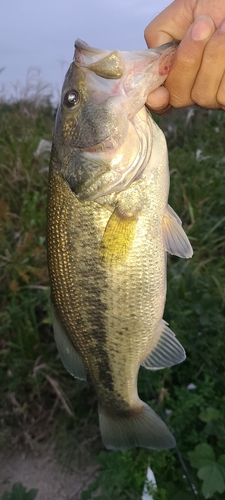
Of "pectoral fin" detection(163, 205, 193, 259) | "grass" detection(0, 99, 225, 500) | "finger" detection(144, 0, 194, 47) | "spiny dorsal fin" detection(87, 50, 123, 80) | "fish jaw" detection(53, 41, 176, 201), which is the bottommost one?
"grass" detection(0, 99, 225, 500)

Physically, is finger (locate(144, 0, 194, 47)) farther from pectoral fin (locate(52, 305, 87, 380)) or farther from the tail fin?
the tail fin

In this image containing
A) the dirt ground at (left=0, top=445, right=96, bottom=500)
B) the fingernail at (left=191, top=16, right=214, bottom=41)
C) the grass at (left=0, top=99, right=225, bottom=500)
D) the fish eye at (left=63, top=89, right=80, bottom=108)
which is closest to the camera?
the fingernail at (left=191, top=16, right=214, bottom=41)

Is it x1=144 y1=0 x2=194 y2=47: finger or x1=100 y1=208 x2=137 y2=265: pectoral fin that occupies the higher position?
x1=144 y1=0 x2=194 y2=47: finger

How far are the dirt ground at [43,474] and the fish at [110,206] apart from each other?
1.22m

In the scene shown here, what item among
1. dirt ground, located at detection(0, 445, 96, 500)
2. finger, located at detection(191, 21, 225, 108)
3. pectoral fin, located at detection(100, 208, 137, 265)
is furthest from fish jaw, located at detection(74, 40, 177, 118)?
dirt ground, located at detection(0, 445, 96, 500)

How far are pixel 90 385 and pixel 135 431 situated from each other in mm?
1253

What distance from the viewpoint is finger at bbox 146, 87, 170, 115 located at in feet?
5.15

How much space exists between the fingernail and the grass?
154 centimetres

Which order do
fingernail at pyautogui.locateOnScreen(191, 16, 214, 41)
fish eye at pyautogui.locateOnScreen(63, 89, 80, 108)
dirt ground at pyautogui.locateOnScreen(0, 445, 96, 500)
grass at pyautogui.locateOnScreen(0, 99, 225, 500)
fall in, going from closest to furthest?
fingernail at pyautogui.locateOnScreen(191, 16, 214, 41)
fish eye at pyautogui.locateOnScreen(63, 89, 80, 108)
grass at pyautogui.locateOnScreen(0, 99, 225, 500)
dirt ground at pyautogui.locateOnScreen(0, 445, 96, 500)

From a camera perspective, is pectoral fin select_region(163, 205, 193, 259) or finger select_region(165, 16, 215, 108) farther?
pectoral fin select_region(163, 205, 193, 259)

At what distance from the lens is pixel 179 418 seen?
2.42 m

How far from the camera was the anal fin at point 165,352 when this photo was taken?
1641 millimetres

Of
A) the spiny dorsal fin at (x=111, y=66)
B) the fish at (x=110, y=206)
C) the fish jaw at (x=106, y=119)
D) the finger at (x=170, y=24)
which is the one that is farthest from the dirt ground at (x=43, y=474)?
the finger at (x=170, y=24)

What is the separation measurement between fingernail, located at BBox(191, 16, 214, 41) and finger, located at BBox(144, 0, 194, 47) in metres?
0.24
